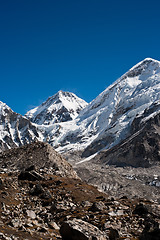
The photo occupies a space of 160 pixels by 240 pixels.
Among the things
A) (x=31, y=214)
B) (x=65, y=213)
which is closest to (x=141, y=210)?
(x=65, y=213)

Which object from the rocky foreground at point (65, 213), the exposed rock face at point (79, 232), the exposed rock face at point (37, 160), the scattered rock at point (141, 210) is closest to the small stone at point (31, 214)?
the rocky foreground at point (65, 213)

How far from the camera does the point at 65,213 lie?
2147 cm

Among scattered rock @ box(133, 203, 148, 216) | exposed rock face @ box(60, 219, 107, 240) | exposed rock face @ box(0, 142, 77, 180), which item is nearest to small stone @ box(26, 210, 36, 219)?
exposed rock face @ box(60, 219, 107, 240)

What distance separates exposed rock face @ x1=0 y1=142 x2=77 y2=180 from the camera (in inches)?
1614

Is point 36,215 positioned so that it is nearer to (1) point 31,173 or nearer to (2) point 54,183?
(2) point 54,183

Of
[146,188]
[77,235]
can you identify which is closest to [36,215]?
[77,235]

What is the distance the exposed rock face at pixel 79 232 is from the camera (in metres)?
14.5

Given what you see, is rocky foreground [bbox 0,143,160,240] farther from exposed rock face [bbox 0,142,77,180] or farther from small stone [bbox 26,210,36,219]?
exposed rock face [bbox 0,142,77,180]

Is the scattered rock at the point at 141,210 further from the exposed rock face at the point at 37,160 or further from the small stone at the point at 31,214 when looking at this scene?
the exposed rock face at the point at 37,160

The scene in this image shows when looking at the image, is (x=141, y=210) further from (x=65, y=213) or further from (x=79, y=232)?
(x=79, y=232)

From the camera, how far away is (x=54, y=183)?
30.7m

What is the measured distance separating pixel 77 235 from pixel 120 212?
6887mm

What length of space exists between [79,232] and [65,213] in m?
7.03

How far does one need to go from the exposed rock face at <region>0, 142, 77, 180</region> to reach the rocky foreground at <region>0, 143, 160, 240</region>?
4.40 m
